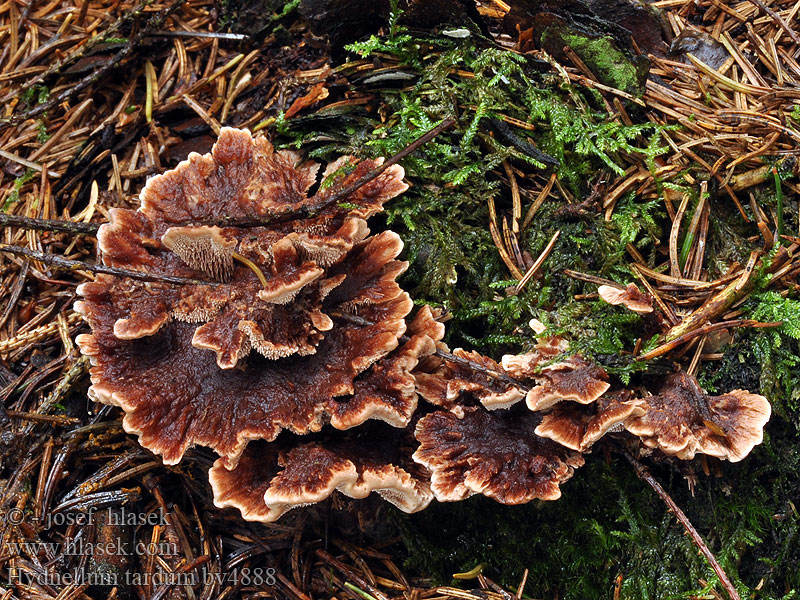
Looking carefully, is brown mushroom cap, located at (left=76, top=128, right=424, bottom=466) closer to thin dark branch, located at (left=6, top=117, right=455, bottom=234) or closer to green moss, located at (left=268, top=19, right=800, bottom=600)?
thin dark branch, located at (left=6, top=117, right=455, bottom=234)

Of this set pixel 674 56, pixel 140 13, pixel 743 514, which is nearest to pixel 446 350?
pixel 743 514

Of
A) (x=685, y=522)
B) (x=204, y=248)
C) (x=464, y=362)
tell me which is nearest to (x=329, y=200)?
(x=204, y=248)

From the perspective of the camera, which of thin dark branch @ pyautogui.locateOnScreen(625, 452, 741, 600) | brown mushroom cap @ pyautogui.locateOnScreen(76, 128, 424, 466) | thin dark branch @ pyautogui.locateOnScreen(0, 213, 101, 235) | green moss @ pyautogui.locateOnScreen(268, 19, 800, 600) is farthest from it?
thin dark branch @ pyautogui.locateOnScreen(0, 213, 101, 235)

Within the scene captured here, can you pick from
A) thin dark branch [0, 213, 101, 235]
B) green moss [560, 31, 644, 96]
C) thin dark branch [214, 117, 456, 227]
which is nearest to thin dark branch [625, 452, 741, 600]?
thin dark branch [214, 117, 456, 227]

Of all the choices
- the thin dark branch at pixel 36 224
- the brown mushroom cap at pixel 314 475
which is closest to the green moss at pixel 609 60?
the brown mushroom cap at pixel 314 475

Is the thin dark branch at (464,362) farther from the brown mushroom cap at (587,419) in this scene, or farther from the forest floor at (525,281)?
the forest floor at (525,281)

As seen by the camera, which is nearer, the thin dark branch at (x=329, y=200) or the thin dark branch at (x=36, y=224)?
the thin dark branch at (x=329, y=200)
